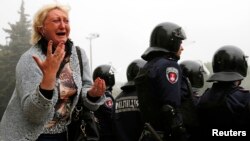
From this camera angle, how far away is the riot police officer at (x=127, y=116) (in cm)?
594

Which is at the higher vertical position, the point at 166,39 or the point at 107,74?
the point at 166,39

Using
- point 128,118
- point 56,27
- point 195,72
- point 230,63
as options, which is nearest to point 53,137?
point 56,27

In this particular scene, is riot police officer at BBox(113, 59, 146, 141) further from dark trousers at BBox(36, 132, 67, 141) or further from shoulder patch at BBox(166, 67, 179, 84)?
dark trousers at BBox(36, 132, 67, 141)

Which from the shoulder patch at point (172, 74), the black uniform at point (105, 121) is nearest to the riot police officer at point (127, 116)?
the black uniform at point (105, 121)

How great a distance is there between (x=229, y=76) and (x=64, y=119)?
2075 millimetres

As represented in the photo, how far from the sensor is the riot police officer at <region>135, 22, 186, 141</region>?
406cm

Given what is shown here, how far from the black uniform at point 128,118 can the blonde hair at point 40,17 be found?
8.67 feet

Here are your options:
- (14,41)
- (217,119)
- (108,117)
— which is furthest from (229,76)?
(14,41)

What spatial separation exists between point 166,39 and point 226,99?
1.13m

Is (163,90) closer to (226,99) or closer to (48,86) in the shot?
(226,99)

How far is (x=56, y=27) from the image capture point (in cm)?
348

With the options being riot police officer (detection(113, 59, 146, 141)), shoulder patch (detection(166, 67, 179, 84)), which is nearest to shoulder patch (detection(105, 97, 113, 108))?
riot police officer (detection(113, 59, 146, 141))

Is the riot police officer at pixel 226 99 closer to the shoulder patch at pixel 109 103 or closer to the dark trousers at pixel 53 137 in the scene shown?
the dark trousers at pixel 53 137

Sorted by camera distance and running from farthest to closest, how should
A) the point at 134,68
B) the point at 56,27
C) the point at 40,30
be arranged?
the point at 134,68 → the point at 40,30 → the point at 56,27
